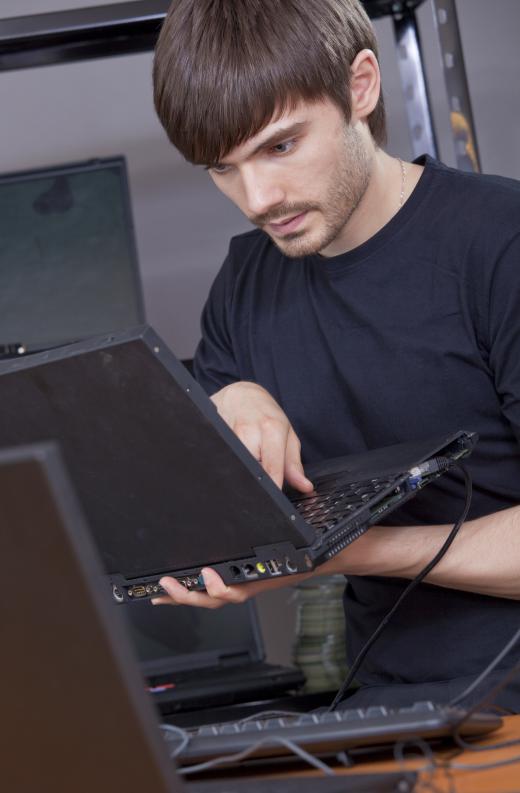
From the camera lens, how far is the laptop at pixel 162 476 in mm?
713

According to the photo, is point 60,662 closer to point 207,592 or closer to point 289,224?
point 207,592

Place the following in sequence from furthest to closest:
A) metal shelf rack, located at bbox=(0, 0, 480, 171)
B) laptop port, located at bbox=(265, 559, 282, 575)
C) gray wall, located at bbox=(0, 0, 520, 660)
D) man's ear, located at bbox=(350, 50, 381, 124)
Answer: gray wall, located at bbox=(0, 0, 520, 660)
metal shelf rack, located at bbox=(0, 0, 480, 171)
man's ear, located at bbox=(350, 50, 381, 124)
laptop port, located at bbox=(265, 559, 282, 575)

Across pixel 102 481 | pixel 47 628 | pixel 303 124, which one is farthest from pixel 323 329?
pixel 47 628

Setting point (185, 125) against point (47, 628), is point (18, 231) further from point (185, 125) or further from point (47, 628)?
point (47, 628)

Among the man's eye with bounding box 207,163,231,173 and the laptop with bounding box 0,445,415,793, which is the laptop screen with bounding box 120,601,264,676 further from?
the laptop with bounding box 0,445,415,793

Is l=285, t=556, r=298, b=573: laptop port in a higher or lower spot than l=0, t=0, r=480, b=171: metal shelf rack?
lower

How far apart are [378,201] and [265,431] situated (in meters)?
0.37

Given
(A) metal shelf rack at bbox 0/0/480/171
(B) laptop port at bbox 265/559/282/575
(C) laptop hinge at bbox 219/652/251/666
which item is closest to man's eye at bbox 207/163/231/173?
(B) laptop port at bbox 265/559/282/575

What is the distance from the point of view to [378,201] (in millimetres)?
1288

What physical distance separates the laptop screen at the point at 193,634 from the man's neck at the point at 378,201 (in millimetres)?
1028

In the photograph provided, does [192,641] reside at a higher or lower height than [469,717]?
lower

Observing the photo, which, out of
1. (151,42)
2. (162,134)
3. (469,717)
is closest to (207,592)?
(469,717)

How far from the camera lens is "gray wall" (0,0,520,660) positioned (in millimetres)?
2500

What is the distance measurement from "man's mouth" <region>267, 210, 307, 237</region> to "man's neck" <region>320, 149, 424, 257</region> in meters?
0.09
